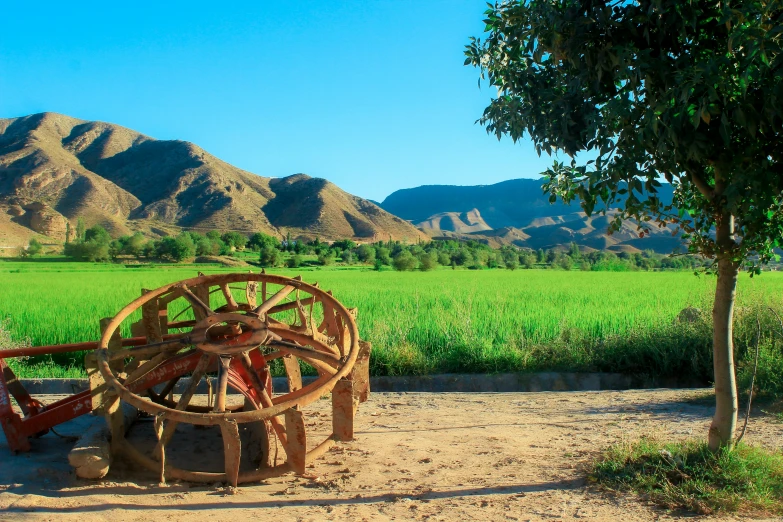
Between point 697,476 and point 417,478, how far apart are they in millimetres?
1856

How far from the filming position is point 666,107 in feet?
10.2

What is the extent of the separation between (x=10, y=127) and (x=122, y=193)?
4210cm

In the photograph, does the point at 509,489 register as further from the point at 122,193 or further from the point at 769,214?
the point at 122,193

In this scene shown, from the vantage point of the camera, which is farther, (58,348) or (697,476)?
(58,348)

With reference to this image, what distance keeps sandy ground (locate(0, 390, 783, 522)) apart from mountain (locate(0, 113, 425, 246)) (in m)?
61.1

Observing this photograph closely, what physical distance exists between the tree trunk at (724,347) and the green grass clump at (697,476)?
16 cm

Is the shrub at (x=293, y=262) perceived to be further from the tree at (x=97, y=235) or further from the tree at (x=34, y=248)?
the tree at (x=34, y=248)

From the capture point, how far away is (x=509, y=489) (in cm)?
408

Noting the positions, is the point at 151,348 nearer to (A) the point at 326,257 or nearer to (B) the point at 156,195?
(A) the point at 326,257

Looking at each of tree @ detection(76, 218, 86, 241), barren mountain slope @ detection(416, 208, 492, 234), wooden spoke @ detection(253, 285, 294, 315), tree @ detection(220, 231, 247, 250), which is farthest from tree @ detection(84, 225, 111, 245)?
barren mountain slope @ detection(416, 208, 492, 234)

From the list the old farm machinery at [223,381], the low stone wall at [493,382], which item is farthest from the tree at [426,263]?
the old farm machinery at [223,381]

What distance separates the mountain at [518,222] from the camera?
105312mm

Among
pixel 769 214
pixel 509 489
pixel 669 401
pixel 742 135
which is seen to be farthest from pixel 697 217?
pixel 669 401

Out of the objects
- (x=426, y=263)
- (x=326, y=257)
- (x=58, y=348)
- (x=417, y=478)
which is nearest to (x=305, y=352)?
(x=417, y=478)
